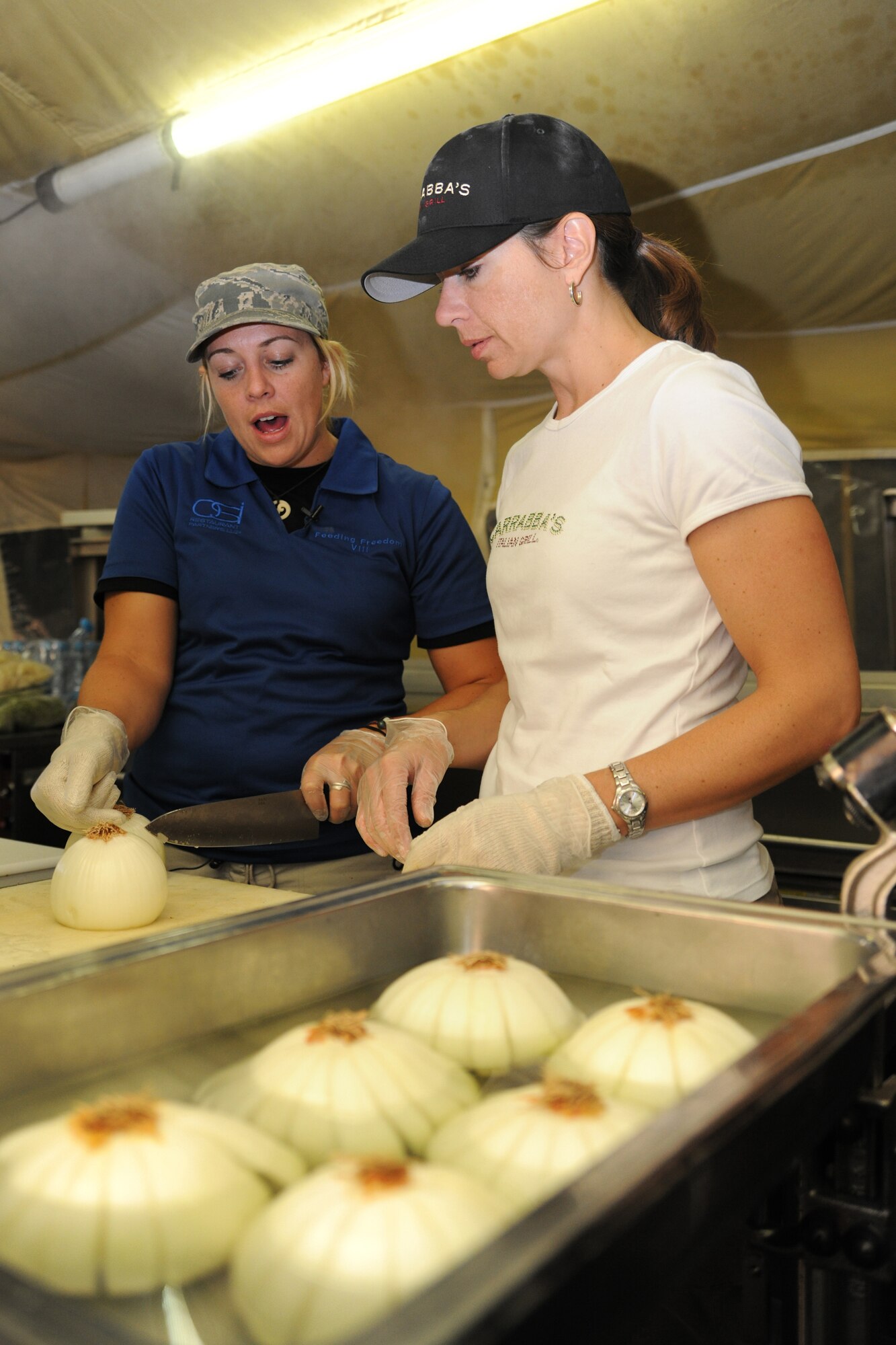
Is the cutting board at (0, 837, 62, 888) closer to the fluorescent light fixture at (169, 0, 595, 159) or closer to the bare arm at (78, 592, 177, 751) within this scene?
the bare arm at (78, 592, 177, 751)

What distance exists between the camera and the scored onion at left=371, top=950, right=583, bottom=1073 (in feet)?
2.27

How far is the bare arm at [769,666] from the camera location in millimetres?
1086

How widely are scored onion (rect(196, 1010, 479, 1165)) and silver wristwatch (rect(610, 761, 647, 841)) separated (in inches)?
19.8

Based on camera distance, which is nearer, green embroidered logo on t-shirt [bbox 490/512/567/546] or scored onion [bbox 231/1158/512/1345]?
scored onion [bbox 231/1158/512/1345]

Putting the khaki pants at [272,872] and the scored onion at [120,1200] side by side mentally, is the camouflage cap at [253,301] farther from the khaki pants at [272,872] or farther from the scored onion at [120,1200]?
the scored onion at [120,1200]

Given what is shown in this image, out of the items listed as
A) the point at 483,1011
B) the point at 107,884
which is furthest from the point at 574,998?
the point at 107,884

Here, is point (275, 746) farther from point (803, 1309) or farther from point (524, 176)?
point (803, 1309)

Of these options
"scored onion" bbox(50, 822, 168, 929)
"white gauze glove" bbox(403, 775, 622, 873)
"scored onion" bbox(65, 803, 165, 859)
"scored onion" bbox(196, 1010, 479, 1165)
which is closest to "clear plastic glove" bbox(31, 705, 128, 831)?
"scored onion" bbox(65, 803, 165, 859)

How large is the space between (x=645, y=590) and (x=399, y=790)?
1.34ft

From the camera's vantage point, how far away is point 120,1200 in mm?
468

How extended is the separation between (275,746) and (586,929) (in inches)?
42.4

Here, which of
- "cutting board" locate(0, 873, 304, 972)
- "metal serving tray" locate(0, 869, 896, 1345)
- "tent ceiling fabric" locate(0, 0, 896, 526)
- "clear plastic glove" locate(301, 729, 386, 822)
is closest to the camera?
"metal serving tray" locate(0, 869, 896, 1345)

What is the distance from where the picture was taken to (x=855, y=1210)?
0.61 meters

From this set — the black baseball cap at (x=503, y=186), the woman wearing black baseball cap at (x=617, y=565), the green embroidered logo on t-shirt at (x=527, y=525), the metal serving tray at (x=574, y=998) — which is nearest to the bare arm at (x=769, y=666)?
the woman wearing black baseball cap at (x=617, y=565)
